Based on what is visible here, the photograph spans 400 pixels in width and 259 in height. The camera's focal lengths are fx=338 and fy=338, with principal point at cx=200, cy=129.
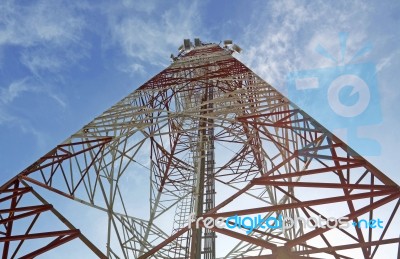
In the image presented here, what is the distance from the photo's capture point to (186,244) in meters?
10.3

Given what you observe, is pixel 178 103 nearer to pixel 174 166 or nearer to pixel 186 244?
pixel 174 166

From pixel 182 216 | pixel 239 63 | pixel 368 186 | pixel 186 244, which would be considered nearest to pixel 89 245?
pixel 368 186

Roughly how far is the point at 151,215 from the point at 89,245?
19.6 ft

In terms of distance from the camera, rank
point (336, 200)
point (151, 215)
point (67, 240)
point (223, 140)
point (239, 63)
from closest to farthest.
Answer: point (336, 200)
point (67, 240)
point (151, 215)
point (239, 63)
point (223, 140)

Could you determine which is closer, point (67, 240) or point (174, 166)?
point (67, 240)

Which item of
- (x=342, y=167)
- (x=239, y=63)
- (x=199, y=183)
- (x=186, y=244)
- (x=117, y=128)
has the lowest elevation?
(x=342, y=167)

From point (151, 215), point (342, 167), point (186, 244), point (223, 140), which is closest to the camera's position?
point (342, 167)

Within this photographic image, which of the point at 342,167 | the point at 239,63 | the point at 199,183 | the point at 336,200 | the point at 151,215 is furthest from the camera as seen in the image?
the point at 239,63

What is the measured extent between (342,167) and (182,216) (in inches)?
335

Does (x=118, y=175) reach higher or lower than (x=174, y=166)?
lower

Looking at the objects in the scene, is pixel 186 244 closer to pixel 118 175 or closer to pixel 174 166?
pixel 118 175

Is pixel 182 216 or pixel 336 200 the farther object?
pixel 182 216

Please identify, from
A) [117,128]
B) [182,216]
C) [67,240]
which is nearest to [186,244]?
[182,216]

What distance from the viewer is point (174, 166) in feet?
48.5
